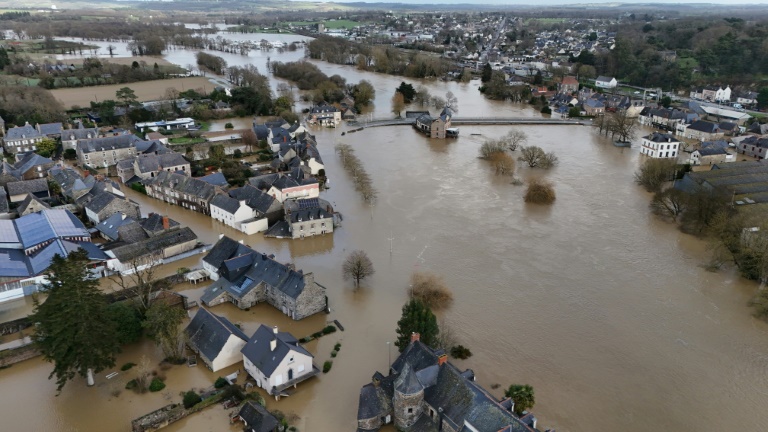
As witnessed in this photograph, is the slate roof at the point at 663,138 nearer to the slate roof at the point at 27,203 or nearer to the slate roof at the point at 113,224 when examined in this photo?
the slate roof at the point at 113,224

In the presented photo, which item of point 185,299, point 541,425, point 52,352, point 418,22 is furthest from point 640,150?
point 418,22

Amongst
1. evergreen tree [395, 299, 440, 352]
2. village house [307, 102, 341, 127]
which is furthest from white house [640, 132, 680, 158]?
evergreen tree [395, 299, 440, 352]

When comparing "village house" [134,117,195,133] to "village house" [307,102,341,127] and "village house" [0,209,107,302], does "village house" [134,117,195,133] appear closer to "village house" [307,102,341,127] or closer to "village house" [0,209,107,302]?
"village house" [307,102,341,127]

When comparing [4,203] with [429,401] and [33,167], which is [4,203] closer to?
[33,167]

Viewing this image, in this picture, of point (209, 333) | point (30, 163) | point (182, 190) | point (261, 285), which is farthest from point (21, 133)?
point (209, 333)

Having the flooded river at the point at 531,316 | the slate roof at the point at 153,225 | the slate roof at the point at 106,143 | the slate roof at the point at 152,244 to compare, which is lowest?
the flooded river at the point at 531,316

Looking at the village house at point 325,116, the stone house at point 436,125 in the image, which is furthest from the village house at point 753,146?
the village house at point 325,116
